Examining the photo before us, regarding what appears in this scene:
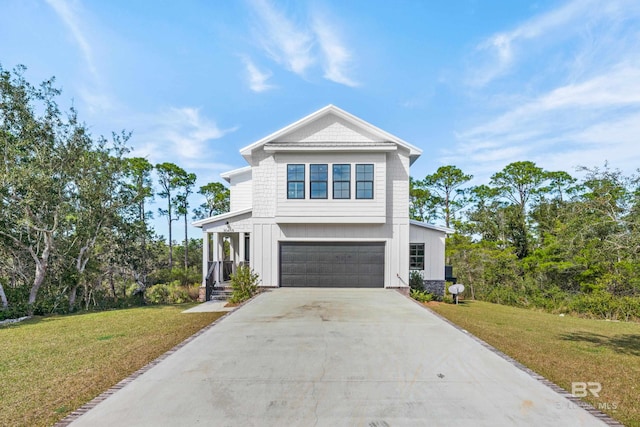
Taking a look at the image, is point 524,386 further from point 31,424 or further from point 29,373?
point 29,373

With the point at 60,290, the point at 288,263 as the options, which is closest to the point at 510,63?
the point at 288,263

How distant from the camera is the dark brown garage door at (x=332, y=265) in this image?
14492 millimetres

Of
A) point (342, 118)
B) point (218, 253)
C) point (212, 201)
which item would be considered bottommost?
point (218, 253)

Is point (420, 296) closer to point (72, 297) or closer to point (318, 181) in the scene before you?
point (318, 181)

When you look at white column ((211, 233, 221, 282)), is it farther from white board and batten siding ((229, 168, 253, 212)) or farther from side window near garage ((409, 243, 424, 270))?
side window near garage ((409, 243, 424, 270))

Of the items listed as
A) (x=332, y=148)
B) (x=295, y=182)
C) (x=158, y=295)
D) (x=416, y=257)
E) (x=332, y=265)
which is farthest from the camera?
(x=158, y=295)

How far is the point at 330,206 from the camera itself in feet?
46.4

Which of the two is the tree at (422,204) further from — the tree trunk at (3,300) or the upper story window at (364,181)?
the tree trunk at (3,300)

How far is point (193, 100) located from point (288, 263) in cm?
966

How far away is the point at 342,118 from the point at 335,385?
39.9 ft

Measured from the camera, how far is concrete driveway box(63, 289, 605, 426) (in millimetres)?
3697

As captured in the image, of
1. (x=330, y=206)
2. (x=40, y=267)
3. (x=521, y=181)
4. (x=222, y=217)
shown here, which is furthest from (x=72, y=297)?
(x=521, y=181)

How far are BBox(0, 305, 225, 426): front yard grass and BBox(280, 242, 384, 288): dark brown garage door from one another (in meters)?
4.43

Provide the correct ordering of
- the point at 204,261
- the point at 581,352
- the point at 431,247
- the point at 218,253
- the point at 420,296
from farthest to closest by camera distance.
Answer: the point at 218,253 → the point at 431,247 → the point at 204,261 → the point at 420,296 → the point at 581,352
